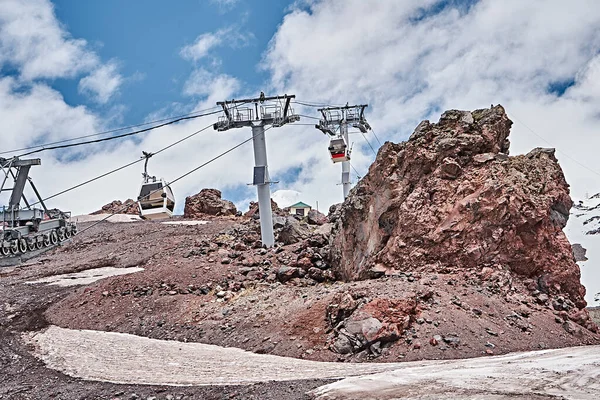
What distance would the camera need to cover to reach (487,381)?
21.6 ft

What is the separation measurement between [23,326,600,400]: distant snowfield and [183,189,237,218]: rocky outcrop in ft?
108

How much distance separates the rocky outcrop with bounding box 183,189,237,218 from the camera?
4728cm

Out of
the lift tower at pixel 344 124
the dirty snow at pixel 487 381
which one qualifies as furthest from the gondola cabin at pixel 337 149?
the dirty snow at pixel 487 381

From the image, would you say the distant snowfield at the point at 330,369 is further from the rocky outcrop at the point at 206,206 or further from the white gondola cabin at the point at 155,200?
the rocky outcrop at the point at 206,206

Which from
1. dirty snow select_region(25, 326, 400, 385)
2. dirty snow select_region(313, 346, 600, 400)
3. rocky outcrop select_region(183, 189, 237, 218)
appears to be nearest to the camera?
dirty snow select_region(313, 346, 600, 400)

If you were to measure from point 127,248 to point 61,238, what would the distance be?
47.1 feet

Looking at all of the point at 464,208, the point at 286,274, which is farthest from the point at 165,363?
the point at 464,208

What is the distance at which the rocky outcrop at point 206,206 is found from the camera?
155ft

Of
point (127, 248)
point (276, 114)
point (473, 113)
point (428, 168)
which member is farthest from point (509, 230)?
point (127, 248)

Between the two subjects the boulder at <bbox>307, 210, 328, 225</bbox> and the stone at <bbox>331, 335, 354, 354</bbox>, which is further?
the boulder at <bbox>307, 210, 328, 225</bbox>

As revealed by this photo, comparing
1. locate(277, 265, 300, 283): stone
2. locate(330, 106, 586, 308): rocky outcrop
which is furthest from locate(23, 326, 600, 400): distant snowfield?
locate(277, 265, 300, 283): stone

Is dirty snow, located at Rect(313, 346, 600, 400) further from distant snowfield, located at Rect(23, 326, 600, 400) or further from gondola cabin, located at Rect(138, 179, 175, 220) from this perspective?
gondola cabin, located at Rect(138, 179, 175, 220)

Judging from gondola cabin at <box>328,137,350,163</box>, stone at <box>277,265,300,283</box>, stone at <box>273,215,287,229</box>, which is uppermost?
gondola cabin at <box>328,137,350,163</box>

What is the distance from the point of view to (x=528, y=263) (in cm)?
1284
